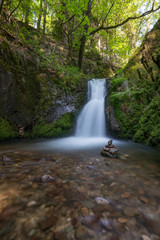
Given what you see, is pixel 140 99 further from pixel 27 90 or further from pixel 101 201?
pixel 101 201

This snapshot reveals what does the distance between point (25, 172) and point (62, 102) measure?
5.52 m

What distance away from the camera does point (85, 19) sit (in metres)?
7.21

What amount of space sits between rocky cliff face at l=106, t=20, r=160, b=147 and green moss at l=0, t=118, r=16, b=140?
4.90 meters

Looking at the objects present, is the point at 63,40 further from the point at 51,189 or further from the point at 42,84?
the point at 51,189

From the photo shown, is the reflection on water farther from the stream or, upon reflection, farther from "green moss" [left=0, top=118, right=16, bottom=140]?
"green moss" [left=0, top=118, right=16, bottom=140]

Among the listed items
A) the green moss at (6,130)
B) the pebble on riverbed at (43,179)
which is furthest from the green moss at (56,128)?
the pebble on riverbed at (43,179)

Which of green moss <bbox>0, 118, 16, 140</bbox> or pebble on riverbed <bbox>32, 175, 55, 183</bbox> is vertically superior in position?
green moss <bbox>0, 118, 16, 140</bbox>

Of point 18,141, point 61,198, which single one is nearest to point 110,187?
point 61,198

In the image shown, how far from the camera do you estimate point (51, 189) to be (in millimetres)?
1657

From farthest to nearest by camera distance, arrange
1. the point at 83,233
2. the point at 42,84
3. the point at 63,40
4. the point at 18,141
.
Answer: the point at 63,40, the point at 42,84, the point at 18,141, the point at 83,233

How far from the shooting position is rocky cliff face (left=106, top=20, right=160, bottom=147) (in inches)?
197

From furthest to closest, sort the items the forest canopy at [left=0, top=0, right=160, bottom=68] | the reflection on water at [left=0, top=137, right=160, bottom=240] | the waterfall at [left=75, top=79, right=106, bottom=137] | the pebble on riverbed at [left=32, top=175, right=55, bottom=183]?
the waterfall at [left=75, top=79, right=106, bottom=137] < the forest canopy at [left=0, top=0, right=160, bottom=68] < the pebble on riverbed at [left=32, top=175, right=55, bottom=183] < the reflection on water at [left=0, top=137, right=160, bottom=240]

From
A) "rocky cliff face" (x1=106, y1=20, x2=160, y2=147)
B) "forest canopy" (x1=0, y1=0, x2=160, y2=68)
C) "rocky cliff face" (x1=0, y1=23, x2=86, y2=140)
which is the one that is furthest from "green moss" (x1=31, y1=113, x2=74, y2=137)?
"forest canopy" (x1=0, y1=0, x2=160, y2=68)

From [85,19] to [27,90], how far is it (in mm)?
5781
